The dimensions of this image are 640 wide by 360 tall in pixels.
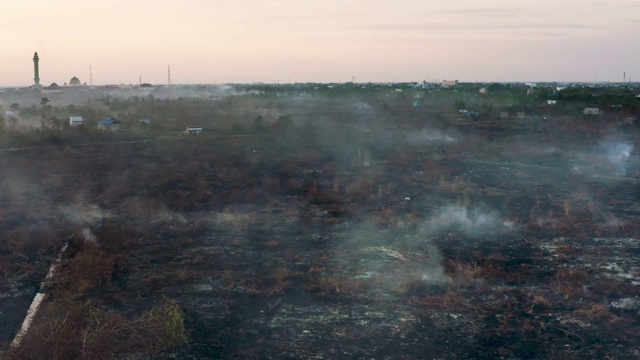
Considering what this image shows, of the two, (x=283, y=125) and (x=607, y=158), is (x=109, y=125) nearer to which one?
(x=283, y=125)

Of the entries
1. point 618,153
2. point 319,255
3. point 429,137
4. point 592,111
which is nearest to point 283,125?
point 429,137

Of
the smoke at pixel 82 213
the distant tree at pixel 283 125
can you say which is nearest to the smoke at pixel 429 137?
the distant tree at pixel 283 125

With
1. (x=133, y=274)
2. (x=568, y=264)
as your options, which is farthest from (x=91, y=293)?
(x=568, y=264)

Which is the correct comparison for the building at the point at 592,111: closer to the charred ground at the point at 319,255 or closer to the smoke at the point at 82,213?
the charred ground at the point at 319,255

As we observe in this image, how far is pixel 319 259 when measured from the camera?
53.3 ft

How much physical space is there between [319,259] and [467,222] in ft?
22.1

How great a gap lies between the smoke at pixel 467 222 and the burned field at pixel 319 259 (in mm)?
117

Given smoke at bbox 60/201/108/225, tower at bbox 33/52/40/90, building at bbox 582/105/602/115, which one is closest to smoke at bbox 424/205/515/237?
smoke at bbox 60/201/108/225

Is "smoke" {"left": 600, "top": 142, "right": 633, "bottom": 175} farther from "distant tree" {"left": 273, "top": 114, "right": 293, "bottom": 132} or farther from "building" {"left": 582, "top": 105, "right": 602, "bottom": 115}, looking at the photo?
"distant tree" {"left": 273, "top": 114, "right": 293, "bottom": 132}

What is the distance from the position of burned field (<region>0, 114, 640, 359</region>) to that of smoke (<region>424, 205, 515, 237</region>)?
12 centimetres

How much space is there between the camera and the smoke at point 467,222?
19.2 metres

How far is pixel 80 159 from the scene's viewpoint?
32.0 m

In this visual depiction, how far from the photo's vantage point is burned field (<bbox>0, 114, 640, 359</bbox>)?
1117cm

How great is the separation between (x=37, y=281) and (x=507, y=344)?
11.7 m
